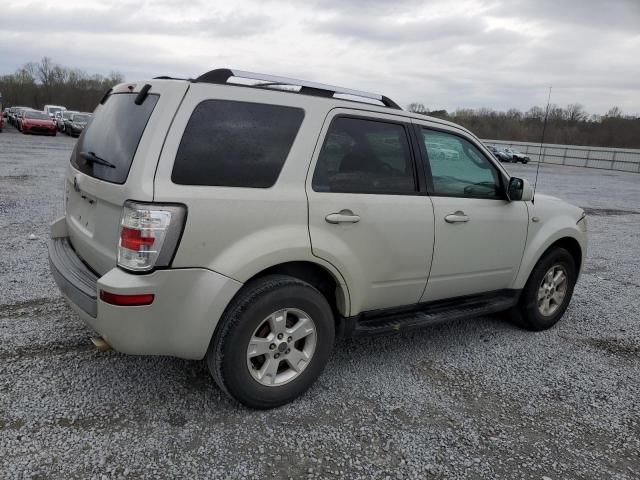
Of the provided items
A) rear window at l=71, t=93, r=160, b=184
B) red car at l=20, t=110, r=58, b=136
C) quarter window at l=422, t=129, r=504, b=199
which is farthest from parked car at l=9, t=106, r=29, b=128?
quarter window at l=422, t=129, r=504, b=199

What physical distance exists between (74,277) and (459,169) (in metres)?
2.84

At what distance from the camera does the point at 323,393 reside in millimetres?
3475

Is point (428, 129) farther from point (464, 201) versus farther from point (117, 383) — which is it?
point (117, 383)

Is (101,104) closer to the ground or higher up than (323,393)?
higher up

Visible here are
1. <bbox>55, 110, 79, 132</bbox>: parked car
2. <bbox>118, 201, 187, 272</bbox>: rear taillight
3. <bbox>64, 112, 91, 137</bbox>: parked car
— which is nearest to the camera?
<bbox>118, 201, 187, 272</bbox>: rear taillight

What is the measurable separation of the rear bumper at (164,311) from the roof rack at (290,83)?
3.69 feet

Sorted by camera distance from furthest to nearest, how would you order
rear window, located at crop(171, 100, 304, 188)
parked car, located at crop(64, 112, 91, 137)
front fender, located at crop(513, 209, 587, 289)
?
parked car, located at crop(64, 112, 91, 137) < front fender, located at crop(513, 209, 587, 289) < rear window, located at crop(171, 100, 304, 188)

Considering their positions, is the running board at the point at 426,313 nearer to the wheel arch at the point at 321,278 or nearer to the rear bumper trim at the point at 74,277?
the wheel arch at the point at 321,278

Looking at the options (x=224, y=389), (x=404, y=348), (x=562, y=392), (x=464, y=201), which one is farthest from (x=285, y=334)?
(x=562, y=392)

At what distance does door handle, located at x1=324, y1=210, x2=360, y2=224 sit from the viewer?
10.5ft

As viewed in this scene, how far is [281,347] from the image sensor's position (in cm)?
317

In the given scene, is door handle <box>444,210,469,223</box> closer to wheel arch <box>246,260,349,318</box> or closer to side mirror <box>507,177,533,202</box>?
side mirror <box>507,177,533,202</box>

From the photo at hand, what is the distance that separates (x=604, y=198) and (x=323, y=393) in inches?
718

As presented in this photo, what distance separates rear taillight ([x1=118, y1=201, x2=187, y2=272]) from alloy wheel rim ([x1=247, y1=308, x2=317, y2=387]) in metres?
0.72
